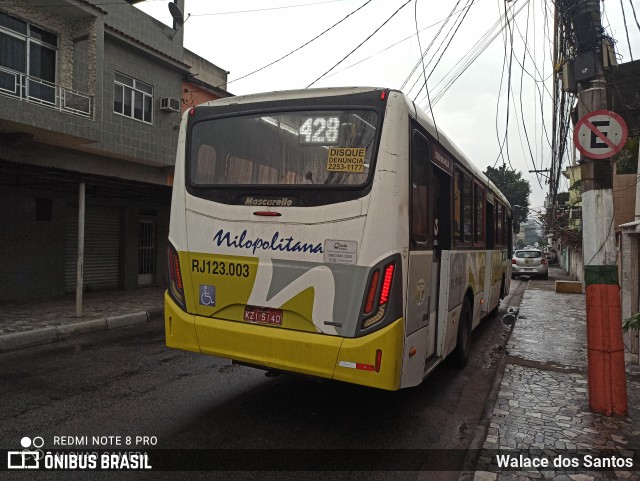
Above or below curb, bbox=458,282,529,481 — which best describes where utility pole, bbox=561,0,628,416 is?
above

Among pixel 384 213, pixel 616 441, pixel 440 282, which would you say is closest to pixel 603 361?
pixel 616 441

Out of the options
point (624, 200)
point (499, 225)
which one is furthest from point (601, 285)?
point (624, 200)

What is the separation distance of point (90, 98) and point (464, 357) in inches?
420

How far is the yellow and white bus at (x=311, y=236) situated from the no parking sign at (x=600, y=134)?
1.52 metres

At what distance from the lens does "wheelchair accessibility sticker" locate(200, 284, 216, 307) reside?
4.35 m

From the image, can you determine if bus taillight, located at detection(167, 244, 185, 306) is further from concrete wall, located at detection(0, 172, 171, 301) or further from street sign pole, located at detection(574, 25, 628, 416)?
concrete wall, located at detection(0, 172, 171, 301)

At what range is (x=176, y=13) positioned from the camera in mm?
15516

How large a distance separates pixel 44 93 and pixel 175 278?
29.7ft

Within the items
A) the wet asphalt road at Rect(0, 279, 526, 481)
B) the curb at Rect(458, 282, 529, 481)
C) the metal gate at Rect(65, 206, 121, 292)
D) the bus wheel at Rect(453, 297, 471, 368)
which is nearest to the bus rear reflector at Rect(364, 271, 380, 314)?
the wet asphalt road at Rect(0, 279, 526, 481)

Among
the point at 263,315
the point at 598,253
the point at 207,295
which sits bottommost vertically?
the point at 263,315

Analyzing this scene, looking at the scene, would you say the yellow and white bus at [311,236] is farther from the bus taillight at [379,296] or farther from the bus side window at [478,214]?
the bus side window at [478,214]

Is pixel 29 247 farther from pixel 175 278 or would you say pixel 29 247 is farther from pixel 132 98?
pixel 175 278

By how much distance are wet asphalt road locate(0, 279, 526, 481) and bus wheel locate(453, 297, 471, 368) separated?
0.59ft
